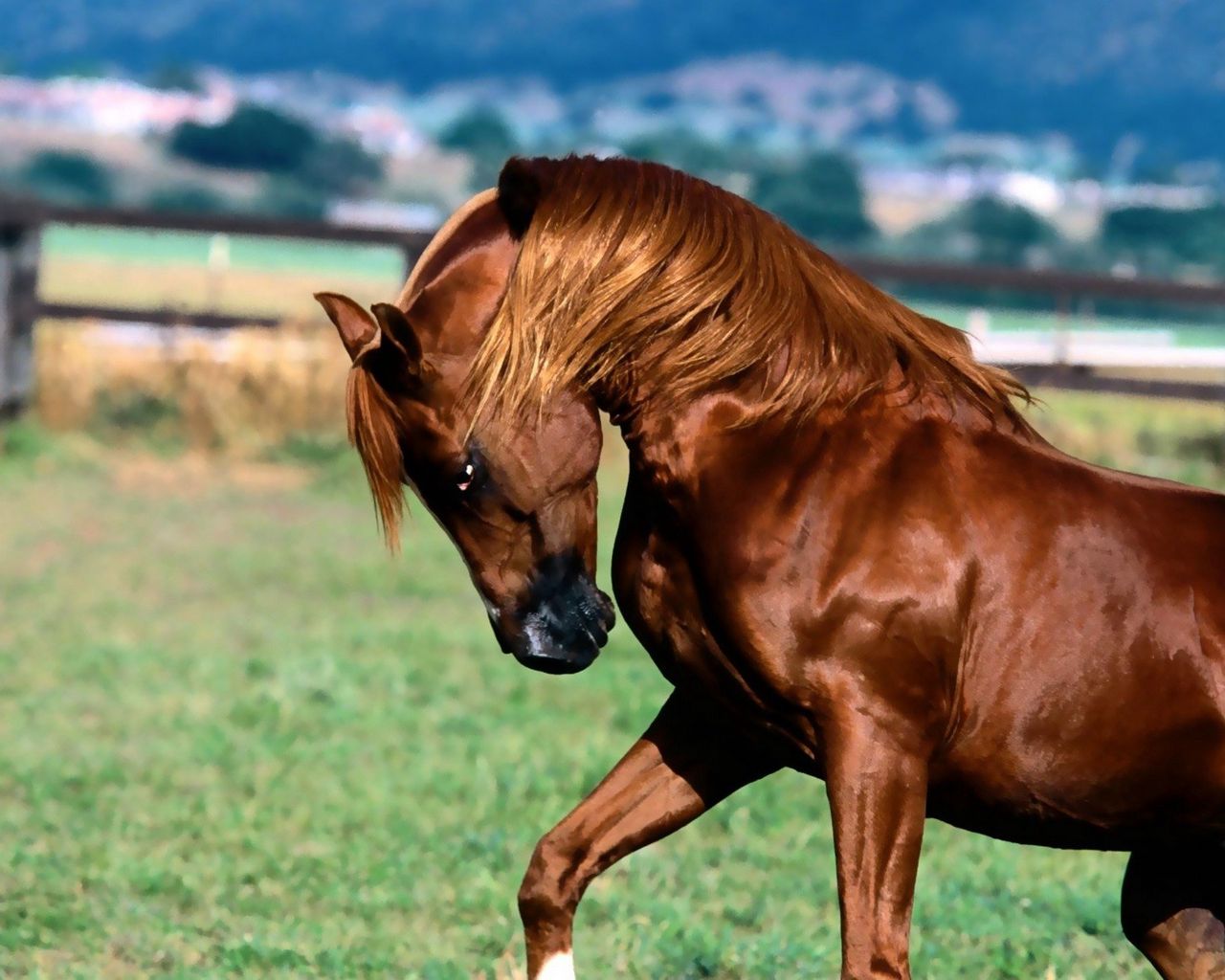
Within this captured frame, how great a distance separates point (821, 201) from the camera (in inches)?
2260

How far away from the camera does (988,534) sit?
10.0 ft

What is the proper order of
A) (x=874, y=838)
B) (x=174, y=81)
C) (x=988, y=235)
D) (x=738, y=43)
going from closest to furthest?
(x=874, y=838) < (x=988, y=235) < (x=174, y=81) < (x=738, y=43)

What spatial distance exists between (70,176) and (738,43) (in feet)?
200

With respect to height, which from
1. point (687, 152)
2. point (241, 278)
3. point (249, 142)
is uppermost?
point (687, 152)

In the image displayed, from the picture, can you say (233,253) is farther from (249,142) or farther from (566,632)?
(566,632)

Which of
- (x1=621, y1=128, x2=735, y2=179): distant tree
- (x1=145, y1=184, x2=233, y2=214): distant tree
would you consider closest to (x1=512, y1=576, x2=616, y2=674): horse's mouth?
(x1=145, y1=184, x2=233, y2=214): distant tree

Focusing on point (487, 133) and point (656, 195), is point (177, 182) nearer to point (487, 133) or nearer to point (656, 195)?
point (487, 133)

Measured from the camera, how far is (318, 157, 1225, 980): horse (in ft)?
9.69

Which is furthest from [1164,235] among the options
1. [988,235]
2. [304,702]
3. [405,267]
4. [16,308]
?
[304,702]

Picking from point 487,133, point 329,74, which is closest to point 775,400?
point 487,133

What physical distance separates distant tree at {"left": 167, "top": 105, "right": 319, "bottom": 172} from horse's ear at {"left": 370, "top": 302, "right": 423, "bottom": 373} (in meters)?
52.1

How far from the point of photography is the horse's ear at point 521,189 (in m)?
3.02

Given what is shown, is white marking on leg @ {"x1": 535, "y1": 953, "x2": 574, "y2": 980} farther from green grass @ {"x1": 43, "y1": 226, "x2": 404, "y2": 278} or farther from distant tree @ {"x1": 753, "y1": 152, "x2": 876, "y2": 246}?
distant tree @ {"x1": 753, "y1": 152, "x2": 876, "y2": 246}

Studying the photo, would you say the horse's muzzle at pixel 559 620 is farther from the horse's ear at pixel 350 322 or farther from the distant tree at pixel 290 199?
the distant tree at pixel 290 199
